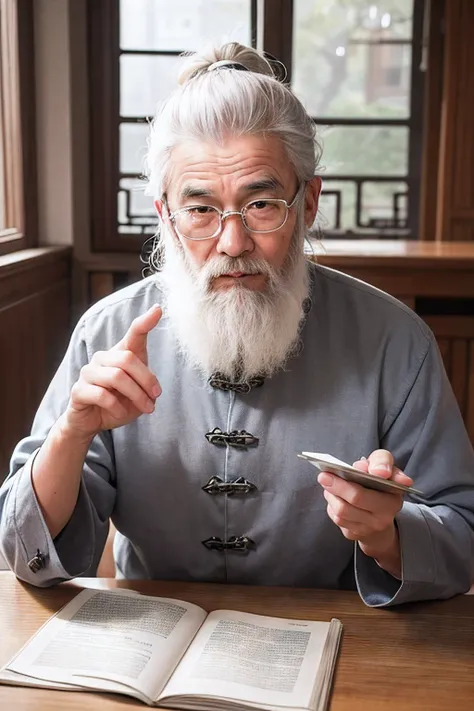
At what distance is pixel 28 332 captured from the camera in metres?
3.26

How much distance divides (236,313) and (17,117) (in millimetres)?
2374

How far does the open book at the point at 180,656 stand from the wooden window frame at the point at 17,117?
2.35 meters

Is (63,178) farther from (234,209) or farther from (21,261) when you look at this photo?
(234,209)

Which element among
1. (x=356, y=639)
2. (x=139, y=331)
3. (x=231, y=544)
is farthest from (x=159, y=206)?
(x=356, y=639)

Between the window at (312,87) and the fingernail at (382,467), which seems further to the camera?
the window at (312,87)

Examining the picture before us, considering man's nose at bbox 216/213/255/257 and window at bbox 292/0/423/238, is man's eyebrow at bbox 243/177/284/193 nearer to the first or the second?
man's nose at bbox 216/213/255/257

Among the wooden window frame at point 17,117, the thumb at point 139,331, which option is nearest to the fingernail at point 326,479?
the thumb at point 139,331

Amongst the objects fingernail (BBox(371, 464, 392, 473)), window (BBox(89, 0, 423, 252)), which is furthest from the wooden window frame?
fingernail (BBox(371, 464, 392, 473))

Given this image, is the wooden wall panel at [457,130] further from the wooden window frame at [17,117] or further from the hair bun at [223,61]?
the hair bun at [223,61]

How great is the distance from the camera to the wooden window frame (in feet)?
11.4

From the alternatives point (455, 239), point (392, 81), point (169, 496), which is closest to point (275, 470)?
point (169, 496)

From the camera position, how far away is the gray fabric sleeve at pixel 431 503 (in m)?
1.37

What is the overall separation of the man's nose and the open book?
58 centimetres

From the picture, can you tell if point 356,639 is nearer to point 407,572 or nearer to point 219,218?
point 407,572
